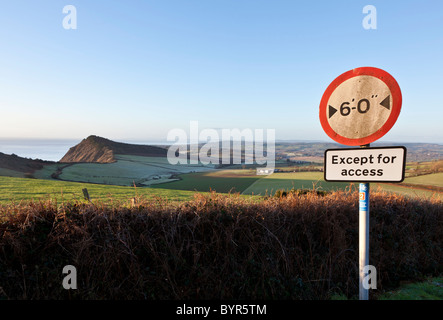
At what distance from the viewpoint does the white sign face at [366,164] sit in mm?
2641

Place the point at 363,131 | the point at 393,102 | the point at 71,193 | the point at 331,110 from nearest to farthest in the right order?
the point at 393,102
the point at 363,131
the point at 331,110
the point at 71,193

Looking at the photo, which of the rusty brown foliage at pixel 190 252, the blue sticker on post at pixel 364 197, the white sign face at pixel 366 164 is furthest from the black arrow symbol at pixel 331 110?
the rusty brown foliage at pixel 190 252


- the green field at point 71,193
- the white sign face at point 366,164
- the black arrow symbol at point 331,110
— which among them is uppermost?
the black arrow symbol at point 331,110

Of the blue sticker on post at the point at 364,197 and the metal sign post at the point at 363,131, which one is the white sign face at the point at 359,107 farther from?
the blue sticker on post at the point at 364,197

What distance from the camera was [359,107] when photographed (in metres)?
2.90

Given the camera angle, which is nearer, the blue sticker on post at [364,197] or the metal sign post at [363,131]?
the metal sign post at [363,131]

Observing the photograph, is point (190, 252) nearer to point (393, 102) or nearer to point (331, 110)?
point (331, 110)

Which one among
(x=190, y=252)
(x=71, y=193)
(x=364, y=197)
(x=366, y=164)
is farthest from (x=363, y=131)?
(x=71, y=193)

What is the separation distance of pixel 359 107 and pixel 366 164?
72 cm

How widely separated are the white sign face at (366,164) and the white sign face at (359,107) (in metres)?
0.24

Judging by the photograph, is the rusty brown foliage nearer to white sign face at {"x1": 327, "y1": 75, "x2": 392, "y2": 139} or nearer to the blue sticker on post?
the blue sticker on post
